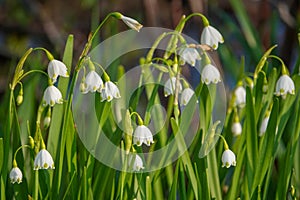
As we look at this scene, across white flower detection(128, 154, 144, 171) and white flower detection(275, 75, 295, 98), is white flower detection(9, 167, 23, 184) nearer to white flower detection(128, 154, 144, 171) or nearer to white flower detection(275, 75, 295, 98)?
white flower detection(128, 154, 144, 171)

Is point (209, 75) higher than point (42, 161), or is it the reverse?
point (209, 75)

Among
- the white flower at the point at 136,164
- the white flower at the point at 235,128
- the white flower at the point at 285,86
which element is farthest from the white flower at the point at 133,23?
the white flower at the point at 235,128

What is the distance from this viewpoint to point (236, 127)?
1667mm

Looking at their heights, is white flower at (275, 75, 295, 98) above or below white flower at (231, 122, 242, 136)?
above

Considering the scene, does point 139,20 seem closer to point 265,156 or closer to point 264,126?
point 264,126

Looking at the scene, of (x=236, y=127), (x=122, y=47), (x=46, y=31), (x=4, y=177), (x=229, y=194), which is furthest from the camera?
(x=46, y=31)

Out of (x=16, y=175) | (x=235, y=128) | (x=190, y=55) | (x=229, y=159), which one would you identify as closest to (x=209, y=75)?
(x=190, y=55)

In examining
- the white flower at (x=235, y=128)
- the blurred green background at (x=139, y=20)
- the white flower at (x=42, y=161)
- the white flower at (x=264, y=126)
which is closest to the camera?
the white flower at (x=42, y=161)

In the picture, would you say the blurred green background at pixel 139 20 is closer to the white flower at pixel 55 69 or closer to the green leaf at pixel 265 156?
the green leaf at pixel 265 156

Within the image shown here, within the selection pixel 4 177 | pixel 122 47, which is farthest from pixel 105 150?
pixel 122 47

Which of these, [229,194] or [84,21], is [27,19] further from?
[229,194]

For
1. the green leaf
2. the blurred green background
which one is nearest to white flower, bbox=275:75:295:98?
the green leaf

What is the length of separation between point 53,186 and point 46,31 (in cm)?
248

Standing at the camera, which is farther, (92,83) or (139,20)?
(139,20)
